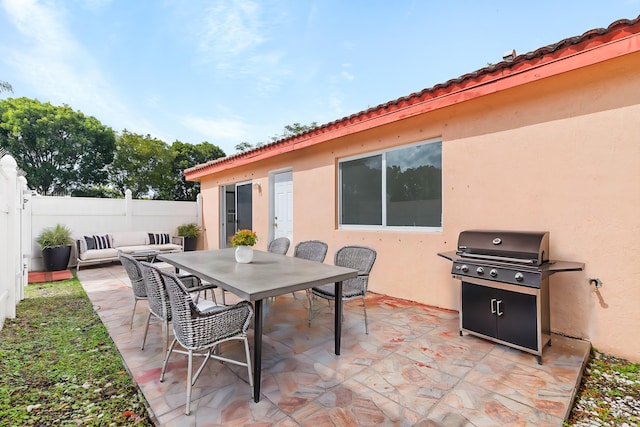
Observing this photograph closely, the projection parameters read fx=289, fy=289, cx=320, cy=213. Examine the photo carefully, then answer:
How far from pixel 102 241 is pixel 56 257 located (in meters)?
1.01

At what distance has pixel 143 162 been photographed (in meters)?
15.7

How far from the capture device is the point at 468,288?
125 inches

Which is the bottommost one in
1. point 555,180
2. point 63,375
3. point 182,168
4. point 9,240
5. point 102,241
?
point 63,375

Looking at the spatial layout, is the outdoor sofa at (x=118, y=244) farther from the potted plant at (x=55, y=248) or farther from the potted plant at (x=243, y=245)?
the potted plant at (x=243, y=245)

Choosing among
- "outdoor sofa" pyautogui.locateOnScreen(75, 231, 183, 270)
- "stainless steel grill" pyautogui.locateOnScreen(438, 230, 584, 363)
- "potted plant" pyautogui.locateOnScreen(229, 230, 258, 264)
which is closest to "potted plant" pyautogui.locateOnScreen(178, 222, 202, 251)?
"outdoor sofa" pyautogui.locateOnScreen(75, 231, 183, 270)

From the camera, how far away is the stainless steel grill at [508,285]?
8.87 feet

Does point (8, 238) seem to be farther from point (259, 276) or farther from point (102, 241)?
point (102, 241)

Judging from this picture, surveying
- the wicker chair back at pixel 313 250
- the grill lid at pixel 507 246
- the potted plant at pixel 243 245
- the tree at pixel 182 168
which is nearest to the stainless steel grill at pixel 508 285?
the grill lid at pixel 507 246

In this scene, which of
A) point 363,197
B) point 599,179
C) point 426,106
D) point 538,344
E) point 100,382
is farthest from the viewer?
point 363,197

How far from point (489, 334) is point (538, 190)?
174cm

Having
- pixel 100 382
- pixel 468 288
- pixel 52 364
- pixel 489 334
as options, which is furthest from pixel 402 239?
pixel 52 364

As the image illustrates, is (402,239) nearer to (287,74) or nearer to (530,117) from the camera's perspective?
(530,117)

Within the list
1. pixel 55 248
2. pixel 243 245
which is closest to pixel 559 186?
pixel 243 245

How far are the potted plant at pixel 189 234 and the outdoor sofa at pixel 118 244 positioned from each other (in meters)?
0.29
